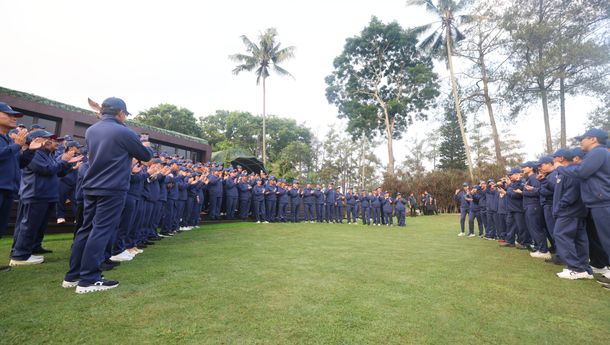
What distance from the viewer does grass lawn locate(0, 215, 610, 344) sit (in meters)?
2.26

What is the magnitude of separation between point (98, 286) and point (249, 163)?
56.5ft

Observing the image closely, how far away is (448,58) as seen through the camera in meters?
25.4

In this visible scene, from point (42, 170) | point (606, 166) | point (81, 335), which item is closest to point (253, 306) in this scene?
point (81, 335)

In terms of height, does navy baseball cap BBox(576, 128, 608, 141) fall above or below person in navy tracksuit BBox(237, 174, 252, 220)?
above

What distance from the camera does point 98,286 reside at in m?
3.18

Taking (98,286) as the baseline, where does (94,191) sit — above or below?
above

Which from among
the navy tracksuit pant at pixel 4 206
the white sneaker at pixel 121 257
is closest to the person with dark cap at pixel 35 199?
the navy tracksuit pant at pixel 4 206

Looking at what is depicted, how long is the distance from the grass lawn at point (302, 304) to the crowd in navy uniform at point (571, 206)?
→ 54 cm

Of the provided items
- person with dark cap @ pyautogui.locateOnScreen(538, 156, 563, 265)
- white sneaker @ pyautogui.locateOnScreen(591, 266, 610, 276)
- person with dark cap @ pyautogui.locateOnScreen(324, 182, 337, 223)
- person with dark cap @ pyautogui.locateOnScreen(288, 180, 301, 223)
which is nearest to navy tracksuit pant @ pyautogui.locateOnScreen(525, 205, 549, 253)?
person with dark cap @ pyautogui.locateOnScreen(538, 156, 563, 265)

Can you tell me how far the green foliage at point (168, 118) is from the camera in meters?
35.2

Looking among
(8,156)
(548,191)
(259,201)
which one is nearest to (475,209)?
(548,191)

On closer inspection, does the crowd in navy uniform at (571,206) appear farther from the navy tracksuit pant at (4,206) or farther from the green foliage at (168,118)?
the green foliage at (168,118)

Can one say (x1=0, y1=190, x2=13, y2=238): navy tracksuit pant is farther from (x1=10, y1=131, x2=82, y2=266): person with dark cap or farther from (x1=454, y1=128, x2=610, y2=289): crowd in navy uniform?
(x1=454, y1=128, x2=610, y2=289): crowd in navy uniform

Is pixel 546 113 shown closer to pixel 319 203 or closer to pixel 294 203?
Result: pixel 319 203
